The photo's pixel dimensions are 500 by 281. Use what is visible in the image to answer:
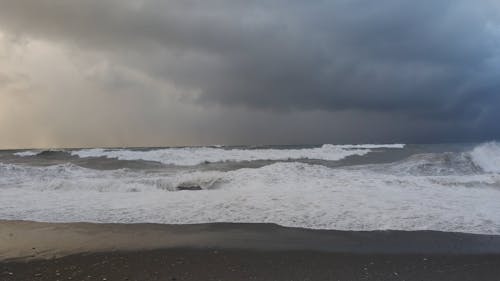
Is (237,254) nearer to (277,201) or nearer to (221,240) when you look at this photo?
(221,240)

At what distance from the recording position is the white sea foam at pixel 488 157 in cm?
2291

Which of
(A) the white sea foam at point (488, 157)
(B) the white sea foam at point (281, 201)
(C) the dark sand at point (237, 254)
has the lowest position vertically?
(C) the dark sand at point (237, 254)

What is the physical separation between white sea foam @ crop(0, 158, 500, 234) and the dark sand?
0.85 meters

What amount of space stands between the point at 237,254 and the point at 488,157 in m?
22.4

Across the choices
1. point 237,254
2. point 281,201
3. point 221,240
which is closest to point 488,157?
point 281,201

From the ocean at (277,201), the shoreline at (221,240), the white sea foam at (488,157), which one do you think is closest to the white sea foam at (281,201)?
the ocean at (277,201)

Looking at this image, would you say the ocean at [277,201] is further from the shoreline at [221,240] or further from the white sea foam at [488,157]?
the white sea foam at [488,157]

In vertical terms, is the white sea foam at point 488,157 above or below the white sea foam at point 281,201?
above

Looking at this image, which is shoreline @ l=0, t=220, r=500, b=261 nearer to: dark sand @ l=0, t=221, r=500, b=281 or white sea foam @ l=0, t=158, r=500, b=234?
dark sand @ l=0, t=221, r=500, b=281

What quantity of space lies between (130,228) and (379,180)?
985cm

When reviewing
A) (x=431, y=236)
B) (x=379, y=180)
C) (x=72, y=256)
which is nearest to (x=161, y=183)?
(x=379, y=180)

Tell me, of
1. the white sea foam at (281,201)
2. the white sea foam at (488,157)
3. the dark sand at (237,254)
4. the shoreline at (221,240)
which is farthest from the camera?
the white sea foam at (488,157)

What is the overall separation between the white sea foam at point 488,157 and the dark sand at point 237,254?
1664 centimetres

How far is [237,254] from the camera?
7.46 metres
